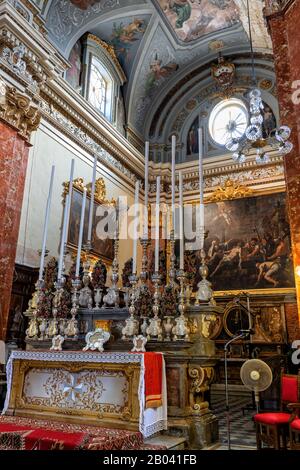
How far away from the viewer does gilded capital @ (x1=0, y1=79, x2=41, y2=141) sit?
7.91 metres

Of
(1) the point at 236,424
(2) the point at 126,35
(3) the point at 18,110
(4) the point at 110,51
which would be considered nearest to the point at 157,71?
(2) the point at 126,35

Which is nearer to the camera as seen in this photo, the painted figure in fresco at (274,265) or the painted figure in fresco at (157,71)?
the painted figure in fresco at (274,265)

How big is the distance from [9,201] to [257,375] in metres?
5.67

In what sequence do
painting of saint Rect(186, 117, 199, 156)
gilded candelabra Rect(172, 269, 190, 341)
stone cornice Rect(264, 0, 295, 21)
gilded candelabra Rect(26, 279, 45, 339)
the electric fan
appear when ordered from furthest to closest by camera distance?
painting of saint Rect(186, 117, 199, 156)
stone cornice Rect(264, 0, 295, 21)
gilded candelabra Rect(26, 279, 45, 339)
gilded candelabra Rect(172, 269, 190, 341)
the electric fan

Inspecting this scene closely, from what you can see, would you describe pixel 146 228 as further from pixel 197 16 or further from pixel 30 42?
pixel 197 16

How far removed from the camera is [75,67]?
11438 mm

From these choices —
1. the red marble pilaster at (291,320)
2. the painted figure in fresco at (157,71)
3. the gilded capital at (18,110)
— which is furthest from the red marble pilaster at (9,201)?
the red marble pilaster at (291,320)

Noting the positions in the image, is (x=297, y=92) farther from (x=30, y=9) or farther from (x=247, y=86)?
(x=247, y=86)

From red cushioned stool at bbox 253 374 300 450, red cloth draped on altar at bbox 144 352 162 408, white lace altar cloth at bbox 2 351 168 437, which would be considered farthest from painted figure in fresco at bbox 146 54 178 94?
red cushioned stool at bbox 253 374 300 450

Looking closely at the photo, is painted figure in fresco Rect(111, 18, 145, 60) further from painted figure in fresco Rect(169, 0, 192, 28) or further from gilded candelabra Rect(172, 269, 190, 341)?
gilded candelabra Rect(172, 269, 190, 341)

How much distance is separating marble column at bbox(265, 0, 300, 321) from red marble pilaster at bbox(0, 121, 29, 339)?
5.14m

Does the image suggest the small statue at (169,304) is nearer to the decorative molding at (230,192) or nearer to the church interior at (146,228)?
the church interior at (146,228)

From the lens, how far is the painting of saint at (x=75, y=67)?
11125 millimetres

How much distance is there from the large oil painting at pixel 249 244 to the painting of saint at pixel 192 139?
258 cm
